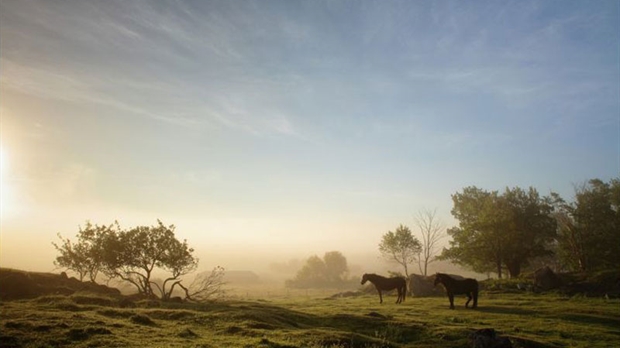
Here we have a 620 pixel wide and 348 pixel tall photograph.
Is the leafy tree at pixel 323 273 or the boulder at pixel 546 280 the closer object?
the boulder at pixel 546 280

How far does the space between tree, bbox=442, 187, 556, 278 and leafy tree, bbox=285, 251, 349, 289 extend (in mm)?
91832

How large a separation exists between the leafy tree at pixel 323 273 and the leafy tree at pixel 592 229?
95976 mm

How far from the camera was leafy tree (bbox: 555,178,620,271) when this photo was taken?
52.7 m

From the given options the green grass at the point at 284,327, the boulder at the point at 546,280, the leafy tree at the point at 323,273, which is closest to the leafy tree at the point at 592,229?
the boulder at the point at 546,280

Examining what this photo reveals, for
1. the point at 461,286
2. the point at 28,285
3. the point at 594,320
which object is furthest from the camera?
the point at 461,286

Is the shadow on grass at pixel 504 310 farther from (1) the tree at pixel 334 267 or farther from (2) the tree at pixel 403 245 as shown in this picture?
(1) the tree at pixel 334 267

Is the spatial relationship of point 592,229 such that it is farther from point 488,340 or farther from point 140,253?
point 140,253

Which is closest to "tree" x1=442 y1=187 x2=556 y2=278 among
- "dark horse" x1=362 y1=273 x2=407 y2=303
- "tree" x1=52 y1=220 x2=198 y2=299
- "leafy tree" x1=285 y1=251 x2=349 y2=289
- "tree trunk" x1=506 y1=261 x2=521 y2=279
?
"tree trunk" x1=506 y1=261 x2=521 y2=279

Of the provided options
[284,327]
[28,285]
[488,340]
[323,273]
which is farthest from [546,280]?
[323,273]

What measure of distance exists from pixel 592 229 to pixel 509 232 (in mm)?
13036

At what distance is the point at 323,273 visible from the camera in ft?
481

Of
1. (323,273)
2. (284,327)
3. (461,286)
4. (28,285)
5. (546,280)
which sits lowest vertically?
(323,273)

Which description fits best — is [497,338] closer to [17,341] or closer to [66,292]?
[17,341]

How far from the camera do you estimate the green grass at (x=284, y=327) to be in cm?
1617
